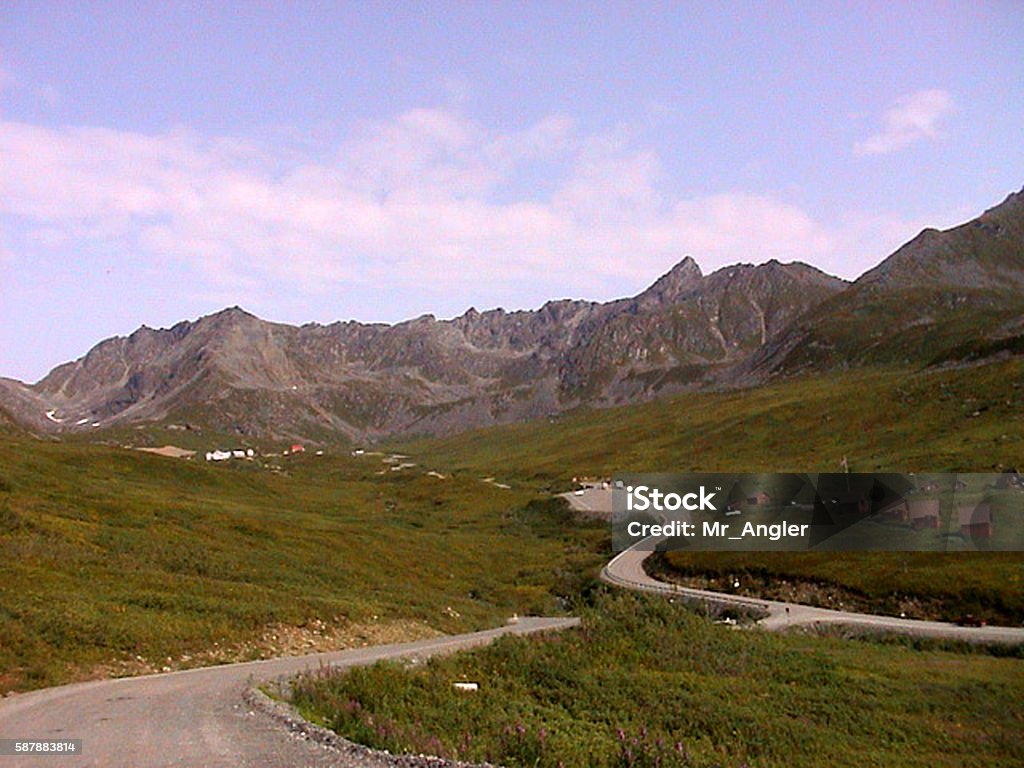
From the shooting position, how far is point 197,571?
51219 mm

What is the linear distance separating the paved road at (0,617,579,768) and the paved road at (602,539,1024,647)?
34.3m

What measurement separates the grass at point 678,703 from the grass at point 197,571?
10.0m

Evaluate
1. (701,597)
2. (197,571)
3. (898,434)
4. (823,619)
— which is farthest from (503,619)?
(898,434)

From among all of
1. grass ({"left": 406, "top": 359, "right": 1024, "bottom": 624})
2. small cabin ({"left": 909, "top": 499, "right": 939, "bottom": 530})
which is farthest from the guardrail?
small cabin ({"left": 909, "top": 499, "right": 939, "bottom": 530})

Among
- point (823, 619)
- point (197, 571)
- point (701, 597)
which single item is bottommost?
point (701, 597)

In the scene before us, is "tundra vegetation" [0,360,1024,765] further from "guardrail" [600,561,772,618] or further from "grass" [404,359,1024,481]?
"grass" [404,359,1024,481]

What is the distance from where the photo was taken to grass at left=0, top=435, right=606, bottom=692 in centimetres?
3091

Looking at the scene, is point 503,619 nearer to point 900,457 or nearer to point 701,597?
point 701,597

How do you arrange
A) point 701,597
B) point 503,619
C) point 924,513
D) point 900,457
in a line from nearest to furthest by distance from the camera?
1. point 503,619
2. point 701,597
3. point 924,513
4. point 900,457

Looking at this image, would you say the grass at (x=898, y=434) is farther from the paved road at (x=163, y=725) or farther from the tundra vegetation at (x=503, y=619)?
the paved road at (x=163, y=725)

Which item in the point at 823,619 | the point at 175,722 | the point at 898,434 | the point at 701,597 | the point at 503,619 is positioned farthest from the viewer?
the point at 898,434

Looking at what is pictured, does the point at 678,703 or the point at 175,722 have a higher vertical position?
the point at 175,722

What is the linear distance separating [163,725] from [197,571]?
112 feet

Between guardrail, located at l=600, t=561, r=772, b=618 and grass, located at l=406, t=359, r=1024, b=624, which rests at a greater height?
grass, located at l=406, t=359, r=1024, b=624
